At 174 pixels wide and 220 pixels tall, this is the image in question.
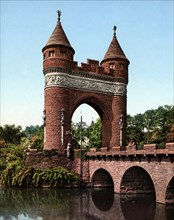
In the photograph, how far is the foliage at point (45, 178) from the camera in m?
30.2

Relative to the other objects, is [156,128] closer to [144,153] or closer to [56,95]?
[56,95]

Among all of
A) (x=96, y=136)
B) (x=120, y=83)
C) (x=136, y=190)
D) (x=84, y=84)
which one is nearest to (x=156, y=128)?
(x=96, y=136)

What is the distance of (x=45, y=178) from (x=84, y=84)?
40.6 feet

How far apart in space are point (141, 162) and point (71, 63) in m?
17.4

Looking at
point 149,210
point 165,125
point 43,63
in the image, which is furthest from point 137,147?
point 165,125

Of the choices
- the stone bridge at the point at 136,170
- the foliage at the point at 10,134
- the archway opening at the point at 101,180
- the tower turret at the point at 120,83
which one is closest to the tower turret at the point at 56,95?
the stone bridge at the point at 136,170

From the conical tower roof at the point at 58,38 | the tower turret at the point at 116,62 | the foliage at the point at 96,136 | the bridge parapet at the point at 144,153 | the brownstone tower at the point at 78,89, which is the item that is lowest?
the bridge parapet at the point at 144,153

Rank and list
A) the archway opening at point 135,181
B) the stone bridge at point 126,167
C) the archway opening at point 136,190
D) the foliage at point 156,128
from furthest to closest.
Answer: the foliage at point 156,128
the archway opening at point 135,181
the archway opening at point 136,190
the stone bridge at point 126,167

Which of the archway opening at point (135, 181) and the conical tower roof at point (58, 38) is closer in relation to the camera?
the archway opening at point (135, 181)

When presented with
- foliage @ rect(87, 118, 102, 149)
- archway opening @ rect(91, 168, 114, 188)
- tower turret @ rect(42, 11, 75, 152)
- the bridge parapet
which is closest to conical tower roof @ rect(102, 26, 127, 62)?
tower turret @ rect(42, 11, 75, 152)

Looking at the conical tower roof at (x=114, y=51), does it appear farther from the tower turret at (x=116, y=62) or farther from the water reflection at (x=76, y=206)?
the water reflection at (x=76, y=206)

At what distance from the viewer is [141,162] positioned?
74.3 feet

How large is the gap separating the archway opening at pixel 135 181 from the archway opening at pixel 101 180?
533cm

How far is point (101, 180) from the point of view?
32.0 metres
